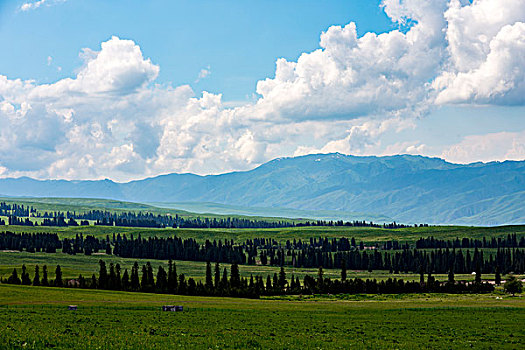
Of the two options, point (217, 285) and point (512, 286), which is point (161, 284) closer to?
point (217, 285)

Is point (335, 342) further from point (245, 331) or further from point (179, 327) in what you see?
point (179, 327)

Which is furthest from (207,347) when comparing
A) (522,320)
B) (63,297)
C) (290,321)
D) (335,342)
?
(63,297)

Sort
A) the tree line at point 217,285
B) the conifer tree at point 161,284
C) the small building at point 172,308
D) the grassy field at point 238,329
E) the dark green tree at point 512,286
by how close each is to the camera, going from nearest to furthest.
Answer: the grassy field at point 238,329
the small building at point 172,308
the conifer tree at point 161,284
the tree line at point 217,285
the dark green tree at point 512,286

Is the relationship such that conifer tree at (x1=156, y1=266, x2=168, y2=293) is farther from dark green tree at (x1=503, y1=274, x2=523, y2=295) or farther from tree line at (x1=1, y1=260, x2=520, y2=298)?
dark green tree at (x1=503, y1=274, x2=523, y2=295)

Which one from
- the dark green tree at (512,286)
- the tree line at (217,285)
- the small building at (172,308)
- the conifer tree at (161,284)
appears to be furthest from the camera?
the dark green tree at (512,286)

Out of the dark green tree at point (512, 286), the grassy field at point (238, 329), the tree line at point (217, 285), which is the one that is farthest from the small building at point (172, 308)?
the dark green tree at point (512, 286)

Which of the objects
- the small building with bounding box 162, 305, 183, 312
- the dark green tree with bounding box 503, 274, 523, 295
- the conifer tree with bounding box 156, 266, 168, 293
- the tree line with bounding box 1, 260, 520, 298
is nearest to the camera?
the small building with bounding box 162, 305, 183, 312

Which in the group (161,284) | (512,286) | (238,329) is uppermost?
(238,329)

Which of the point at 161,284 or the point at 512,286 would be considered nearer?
the point at 161,284

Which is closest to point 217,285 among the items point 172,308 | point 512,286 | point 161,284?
point 161,284

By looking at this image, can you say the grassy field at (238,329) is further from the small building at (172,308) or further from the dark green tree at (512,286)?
the dark green tree at (512,286)

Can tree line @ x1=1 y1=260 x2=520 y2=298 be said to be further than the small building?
Yes

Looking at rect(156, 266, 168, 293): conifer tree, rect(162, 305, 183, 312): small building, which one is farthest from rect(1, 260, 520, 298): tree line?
rect(162, 305, 183, 312): small building

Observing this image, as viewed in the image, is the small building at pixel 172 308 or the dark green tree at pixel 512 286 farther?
the dark green tree at pixel 512 286
